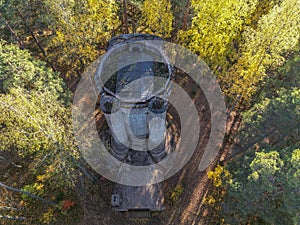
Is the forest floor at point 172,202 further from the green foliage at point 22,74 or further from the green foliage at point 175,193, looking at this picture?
the green foliage at point 22,74

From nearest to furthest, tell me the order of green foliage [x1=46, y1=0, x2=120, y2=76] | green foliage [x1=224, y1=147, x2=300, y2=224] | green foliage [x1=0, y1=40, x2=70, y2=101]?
green foliage [x1=224, y1=147, x2=300, y2=224] < green foliage [x1=0, y1=40, x2=70, y2=101] < green foliage [x1=46, y1=0, x2=120, y2=76]

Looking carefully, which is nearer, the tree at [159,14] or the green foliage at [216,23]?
the green foliage at [216,23]

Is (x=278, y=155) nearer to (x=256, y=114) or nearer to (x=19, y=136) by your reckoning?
(x=256, y=114)

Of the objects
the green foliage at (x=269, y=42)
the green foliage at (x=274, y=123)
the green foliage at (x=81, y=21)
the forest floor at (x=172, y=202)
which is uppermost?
the green foliage at (x=269, y=42)

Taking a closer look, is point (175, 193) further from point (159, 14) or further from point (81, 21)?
point (81, 21)

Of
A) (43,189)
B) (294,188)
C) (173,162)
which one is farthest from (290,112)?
(43,189)

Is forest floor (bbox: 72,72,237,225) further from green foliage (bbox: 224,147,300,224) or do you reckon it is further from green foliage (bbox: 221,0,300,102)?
green foliage (bbox: 221,0,300,102)

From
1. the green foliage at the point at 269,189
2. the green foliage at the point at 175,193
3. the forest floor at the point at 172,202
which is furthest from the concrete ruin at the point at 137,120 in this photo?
the green foliage at the point at 269,189

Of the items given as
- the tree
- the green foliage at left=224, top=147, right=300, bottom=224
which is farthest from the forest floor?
the tree
